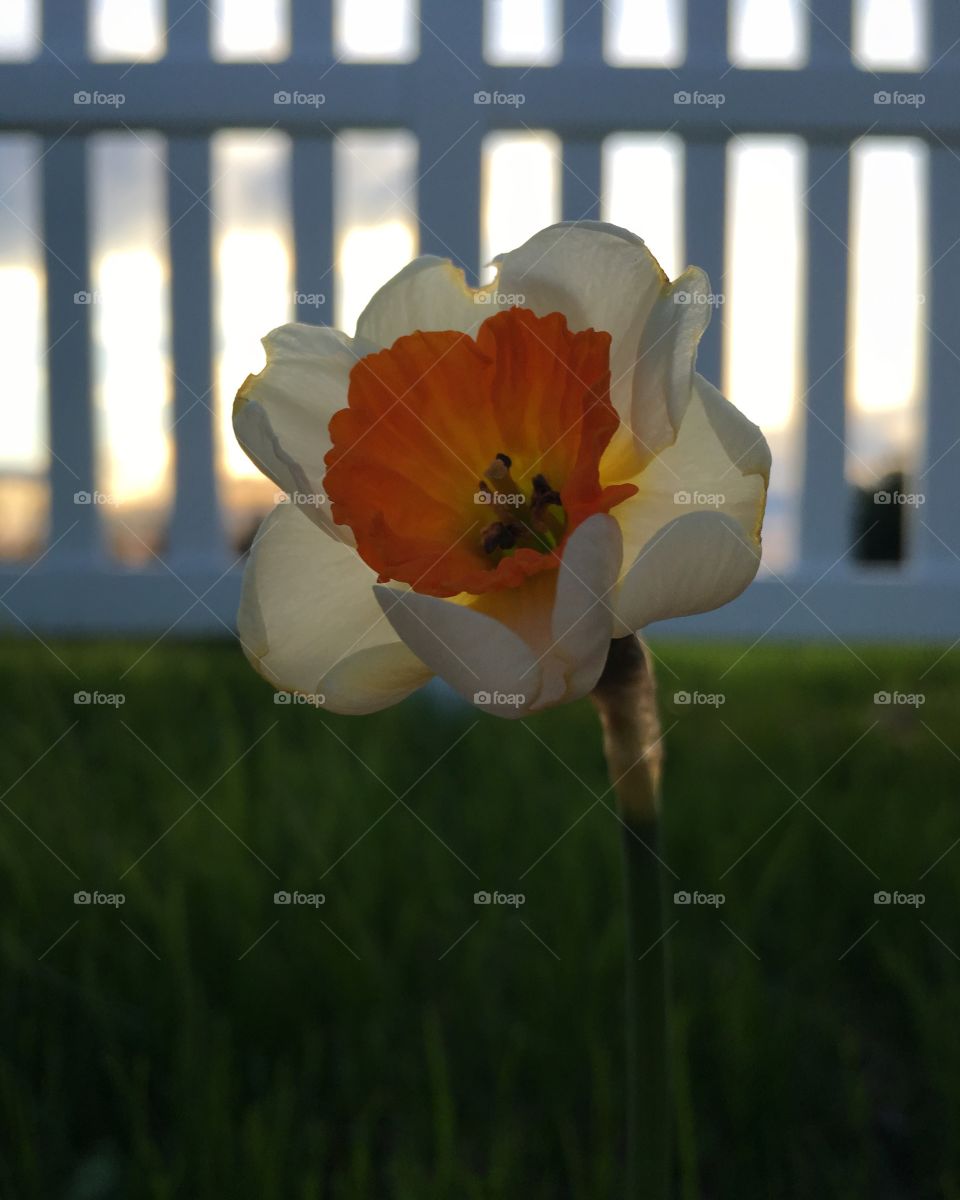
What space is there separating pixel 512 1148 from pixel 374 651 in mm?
395

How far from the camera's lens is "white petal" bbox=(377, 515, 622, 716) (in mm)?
336

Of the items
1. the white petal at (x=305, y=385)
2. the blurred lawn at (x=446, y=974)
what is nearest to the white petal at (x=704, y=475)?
the white petal at (x=305, y=385)

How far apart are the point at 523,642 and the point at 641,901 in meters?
0.09

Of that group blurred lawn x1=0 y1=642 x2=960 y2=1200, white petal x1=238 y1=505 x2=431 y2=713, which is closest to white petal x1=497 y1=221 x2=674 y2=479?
white petal x1=238 y1=505 x2=431 y2=713

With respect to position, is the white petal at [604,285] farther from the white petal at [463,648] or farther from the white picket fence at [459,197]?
the white picket fence at [459,197]

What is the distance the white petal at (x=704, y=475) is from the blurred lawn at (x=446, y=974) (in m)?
0.35

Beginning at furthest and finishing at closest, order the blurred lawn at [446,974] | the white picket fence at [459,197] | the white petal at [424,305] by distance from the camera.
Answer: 1. the white picket fence at [459,197]
2. the blurred lawn at [446,974]
3. the white petal at [424,305]

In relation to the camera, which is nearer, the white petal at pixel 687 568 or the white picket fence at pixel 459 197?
the white petal at pixel 687 568

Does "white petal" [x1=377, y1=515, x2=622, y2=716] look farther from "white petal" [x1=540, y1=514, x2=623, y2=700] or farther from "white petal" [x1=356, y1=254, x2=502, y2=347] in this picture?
"white petal" [x1=356, y1=254, x2=502, y2=347]

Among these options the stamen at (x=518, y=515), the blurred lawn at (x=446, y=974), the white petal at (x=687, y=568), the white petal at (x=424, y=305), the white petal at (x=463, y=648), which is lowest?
the blurred lawn at (x=446, y=974)

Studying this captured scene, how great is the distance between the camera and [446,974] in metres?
0.93

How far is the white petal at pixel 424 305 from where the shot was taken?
44cm

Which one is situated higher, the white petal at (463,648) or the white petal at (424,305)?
the white petal at (424,305)

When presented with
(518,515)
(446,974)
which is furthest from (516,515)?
(446,974)
